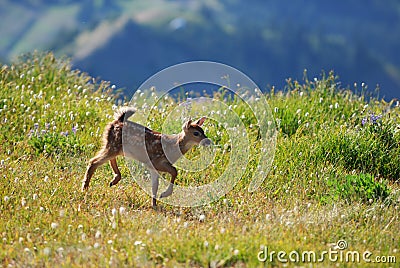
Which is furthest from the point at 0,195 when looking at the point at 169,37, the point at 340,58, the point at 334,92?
the point at 340,58

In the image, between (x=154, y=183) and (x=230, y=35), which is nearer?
(x=154, y=183)

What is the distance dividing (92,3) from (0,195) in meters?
66.6

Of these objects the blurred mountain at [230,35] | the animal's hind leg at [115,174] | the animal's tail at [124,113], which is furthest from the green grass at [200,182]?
the blurred mountain at [230,35]

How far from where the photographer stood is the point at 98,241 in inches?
227

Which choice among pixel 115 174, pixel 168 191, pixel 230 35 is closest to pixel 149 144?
pixel 168 191

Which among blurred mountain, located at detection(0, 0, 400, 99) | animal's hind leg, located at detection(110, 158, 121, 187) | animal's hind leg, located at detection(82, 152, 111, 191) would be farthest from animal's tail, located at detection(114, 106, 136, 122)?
blurred mountain, located at detection(0, 0, 400, 99)

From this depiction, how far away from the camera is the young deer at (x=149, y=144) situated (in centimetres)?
681

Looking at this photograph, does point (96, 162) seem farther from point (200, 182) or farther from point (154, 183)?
point (200, 182)

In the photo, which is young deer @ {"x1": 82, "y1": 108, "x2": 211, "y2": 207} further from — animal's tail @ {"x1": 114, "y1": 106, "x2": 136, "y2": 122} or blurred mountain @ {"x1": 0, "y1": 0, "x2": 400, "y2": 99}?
blurred mountain @ {"x1": 0, "y1": 0, "x2": 400, "y2": 99}

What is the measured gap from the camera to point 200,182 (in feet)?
25.0

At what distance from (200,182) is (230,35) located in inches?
2648

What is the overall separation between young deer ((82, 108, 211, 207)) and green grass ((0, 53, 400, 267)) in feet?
1.39

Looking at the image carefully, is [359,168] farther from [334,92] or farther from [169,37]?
[169,37]

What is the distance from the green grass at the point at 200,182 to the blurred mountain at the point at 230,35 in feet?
149
